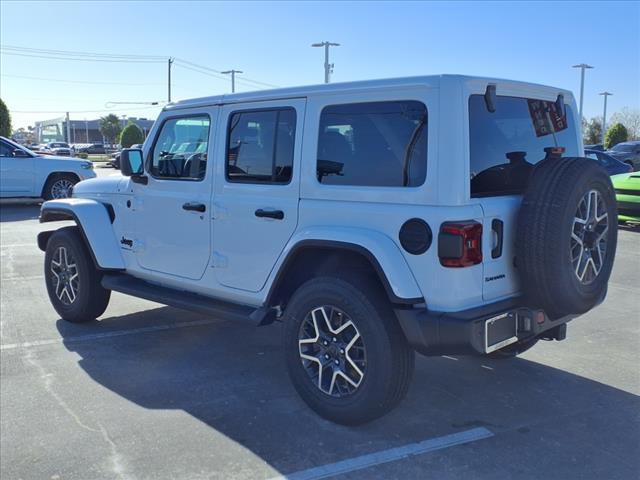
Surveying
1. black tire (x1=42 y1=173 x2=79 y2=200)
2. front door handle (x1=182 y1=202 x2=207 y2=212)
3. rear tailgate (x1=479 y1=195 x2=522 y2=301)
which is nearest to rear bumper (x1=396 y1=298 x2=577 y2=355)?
rear tailgate (x1=479 y1=195 x2=522 y2=301)

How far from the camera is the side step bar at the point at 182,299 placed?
165 inches

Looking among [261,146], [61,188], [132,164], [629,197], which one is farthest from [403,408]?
[61,188]

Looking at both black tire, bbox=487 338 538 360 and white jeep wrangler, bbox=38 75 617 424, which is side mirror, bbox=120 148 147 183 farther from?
black tire, bbox=487 338 538 360

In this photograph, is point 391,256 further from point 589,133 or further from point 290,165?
point 589,133

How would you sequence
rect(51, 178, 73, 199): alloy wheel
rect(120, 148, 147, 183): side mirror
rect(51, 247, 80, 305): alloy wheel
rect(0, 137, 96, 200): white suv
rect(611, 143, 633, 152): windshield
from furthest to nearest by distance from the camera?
1. rect(611, 143, 633, 152): windshield
2. rect(51, 178, 73, 199): alloy wheel
3. rect(0, 137, 96, 200): white suv
4. rect(51, 247, 80, 305): alloy wheel
5. rect(120, 148, 147, 183): side mirror

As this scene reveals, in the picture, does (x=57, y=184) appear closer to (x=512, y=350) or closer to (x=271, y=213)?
(x=271, y=213)

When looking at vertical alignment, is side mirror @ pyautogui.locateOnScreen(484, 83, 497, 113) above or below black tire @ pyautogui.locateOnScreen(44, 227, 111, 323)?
above

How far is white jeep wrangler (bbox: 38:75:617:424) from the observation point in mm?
3273

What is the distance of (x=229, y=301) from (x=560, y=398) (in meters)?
2.41

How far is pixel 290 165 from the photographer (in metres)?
3.98

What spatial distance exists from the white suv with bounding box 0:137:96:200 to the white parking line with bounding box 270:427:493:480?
12.9 metres

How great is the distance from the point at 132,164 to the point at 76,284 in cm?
142

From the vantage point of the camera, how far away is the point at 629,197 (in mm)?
10875

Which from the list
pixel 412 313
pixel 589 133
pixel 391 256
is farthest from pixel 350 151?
pixel 589 133
